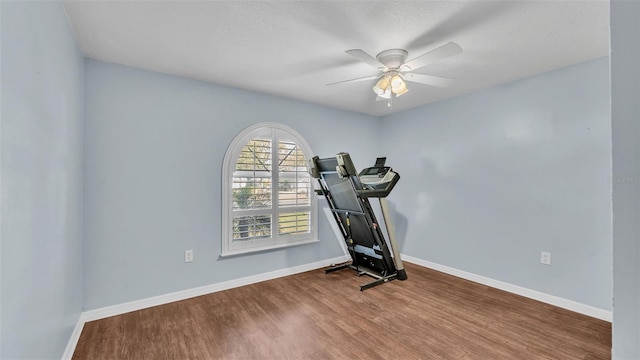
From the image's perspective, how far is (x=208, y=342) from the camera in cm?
215

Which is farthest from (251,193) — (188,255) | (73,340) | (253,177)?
(73,340)

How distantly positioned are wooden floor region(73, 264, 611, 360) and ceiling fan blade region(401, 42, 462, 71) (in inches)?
83.7

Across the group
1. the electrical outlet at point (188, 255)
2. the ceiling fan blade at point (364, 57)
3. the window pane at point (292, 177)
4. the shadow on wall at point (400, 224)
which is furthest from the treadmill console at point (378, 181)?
the electrical outlet at point (188, 255)

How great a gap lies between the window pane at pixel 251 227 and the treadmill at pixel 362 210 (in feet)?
2.55

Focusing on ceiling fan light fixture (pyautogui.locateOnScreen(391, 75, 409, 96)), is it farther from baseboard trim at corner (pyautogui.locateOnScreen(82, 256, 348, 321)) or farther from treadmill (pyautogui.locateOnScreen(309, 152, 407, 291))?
baseboard trim at corner (pyautogui.locateOnScreen(82, 256, 348, 321))

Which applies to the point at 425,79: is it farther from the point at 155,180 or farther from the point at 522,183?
the point at 155,180

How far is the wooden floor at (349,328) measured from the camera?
6.65ft

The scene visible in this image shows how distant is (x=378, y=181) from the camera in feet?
10.4

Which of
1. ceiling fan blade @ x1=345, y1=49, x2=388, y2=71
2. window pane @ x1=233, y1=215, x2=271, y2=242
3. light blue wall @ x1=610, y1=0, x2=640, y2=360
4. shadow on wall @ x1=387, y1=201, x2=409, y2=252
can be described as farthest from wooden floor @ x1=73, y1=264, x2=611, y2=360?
ceiling fan blade @ x1=345, y1=49, x2=388, y2=71

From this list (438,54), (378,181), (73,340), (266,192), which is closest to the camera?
(438,54)

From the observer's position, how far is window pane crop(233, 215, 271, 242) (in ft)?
10.6

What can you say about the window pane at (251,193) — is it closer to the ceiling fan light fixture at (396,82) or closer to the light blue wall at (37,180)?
the light blue wall at (37,180)

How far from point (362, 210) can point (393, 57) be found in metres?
1.62

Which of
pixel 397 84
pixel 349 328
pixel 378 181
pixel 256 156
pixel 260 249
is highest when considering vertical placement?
pixel 397 84
